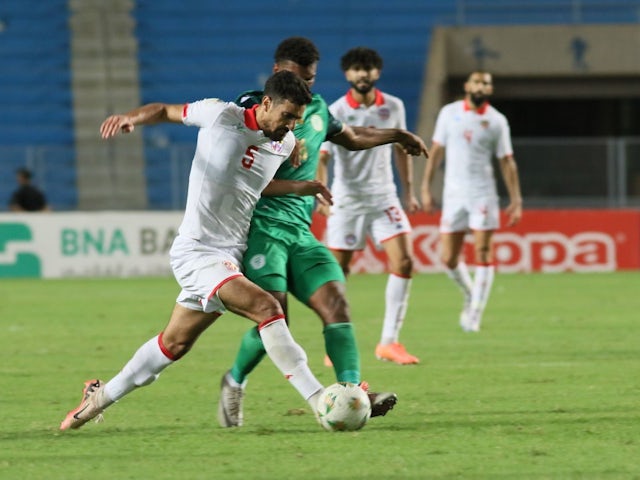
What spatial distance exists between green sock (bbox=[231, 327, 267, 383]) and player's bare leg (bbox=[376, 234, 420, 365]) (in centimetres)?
285

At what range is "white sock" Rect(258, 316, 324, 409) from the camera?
19.8 feet

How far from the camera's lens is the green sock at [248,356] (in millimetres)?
6805

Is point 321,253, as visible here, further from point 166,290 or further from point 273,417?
point 166,290

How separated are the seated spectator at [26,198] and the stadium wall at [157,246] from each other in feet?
2.77

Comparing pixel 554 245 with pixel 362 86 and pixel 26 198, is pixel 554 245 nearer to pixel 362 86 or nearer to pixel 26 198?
pixel 26 198

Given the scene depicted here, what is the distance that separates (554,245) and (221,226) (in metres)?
14.3

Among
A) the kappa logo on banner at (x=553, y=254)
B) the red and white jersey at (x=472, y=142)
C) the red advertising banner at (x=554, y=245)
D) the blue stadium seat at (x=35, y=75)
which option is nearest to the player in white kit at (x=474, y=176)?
the red and white jersey at (x=472, y=142)

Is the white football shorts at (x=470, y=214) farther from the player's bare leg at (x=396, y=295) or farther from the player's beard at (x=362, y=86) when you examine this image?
the player's beard at (x=362, y=86)

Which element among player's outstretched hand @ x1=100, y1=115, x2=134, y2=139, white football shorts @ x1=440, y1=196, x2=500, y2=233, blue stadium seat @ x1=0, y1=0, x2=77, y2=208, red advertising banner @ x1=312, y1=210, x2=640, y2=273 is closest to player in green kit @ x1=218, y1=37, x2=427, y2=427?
player's outstretched hand @ x1=100, y1=115, x2=134, y2=139

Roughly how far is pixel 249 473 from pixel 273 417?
1641mm

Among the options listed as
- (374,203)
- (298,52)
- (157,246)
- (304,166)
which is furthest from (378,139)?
(157,246)

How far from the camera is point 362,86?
9.60m

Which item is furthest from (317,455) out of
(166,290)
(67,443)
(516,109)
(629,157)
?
(516,109)

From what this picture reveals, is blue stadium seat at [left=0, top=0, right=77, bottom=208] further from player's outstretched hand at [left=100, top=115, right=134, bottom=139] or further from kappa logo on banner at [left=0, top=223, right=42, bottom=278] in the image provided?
player's outstretched hand at [left=100, top=115, right=134, bottom=139]
